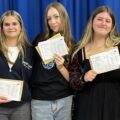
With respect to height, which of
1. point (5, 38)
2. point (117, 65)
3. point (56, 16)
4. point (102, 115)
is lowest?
point (102, 115)

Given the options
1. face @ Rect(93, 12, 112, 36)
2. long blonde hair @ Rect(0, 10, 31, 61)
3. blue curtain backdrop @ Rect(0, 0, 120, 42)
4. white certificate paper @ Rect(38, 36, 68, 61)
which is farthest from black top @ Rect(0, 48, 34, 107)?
face @ Rect(93, 12, 112, 36)

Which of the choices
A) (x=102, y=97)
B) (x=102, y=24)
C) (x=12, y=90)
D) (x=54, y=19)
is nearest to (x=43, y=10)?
(x=54, y=19)

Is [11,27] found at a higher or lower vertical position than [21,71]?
higher

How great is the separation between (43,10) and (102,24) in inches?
27.8

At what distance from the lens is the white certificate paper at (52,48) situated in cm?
212

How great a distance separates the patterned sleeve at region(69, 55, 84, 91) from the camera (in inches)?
83.8

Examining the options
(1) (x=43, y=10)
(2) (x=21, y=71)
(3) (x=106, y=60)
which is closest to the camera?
(3) (x=106, y=60)

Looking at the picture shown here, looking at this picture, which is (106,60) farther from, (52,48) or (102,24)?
(52,48)

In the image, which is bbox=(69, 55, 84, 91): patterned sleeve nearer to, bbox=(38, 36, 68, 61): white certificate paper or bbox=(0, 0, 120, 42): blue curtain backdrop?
bbox=(38, 36, 68, 61): white certificate paper

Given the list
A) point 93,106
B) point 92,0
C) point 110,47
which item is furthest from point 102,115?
point 92,0

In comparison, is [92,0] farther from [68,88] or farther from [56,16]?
[68,88]

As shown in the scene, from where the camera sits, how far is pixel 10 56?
85.4 inches

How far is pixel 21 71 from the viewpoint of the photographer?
216cm

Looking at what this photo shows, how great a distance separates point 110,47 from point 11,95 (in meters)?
0.79
